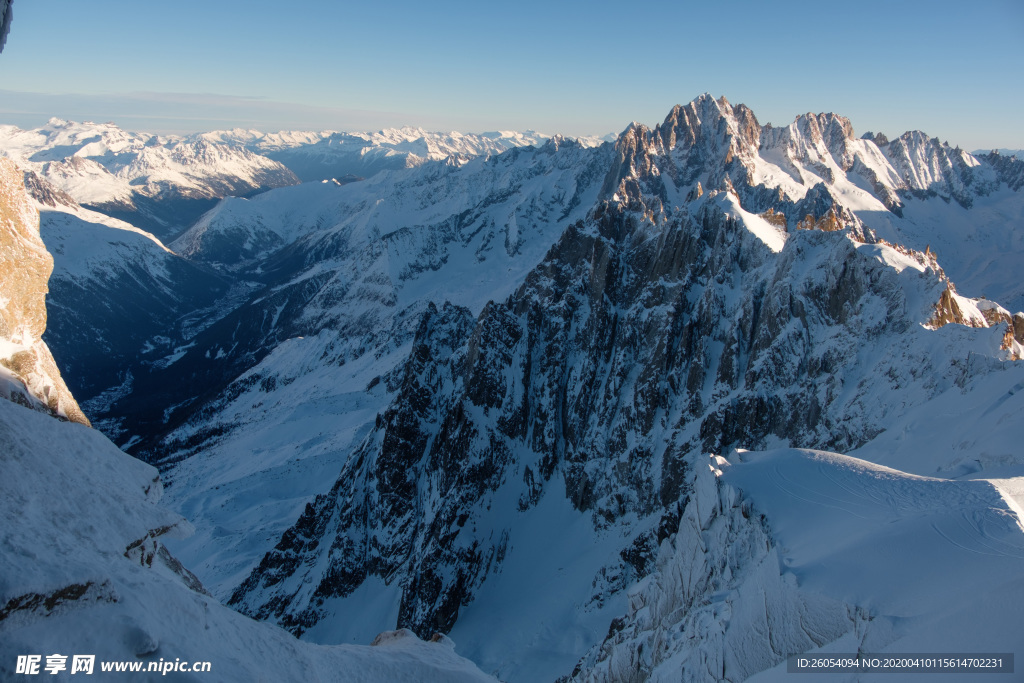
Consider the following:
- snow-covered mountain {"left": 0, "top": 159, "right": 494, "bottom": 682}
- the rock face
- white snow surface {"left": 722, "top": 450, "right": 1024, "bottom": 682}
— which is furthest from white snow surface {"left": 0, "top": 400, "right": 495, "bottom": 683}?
the rock face

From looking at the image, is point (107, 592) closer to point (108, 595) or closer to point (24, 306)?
point (108, 595)

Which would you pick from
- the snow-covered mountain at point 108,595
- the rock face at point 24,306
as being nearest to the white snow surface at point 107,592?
the snow-covered mountain at point 108,595

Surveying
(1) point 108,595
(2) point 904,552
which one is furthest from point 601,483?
(1) point 108,595

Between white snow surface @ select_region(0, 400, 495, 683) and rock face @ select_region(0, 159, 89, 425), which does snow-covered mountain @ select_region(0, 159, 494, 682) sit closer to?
white snow surface @ select_region(0, 400, 495, 683)

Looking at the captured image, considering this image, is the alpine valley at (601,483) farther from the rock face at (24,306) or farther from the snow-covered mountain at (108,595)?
the rock face at (24,306)

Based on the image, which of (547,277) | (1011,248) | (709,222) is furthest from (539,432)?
(1011,248)
